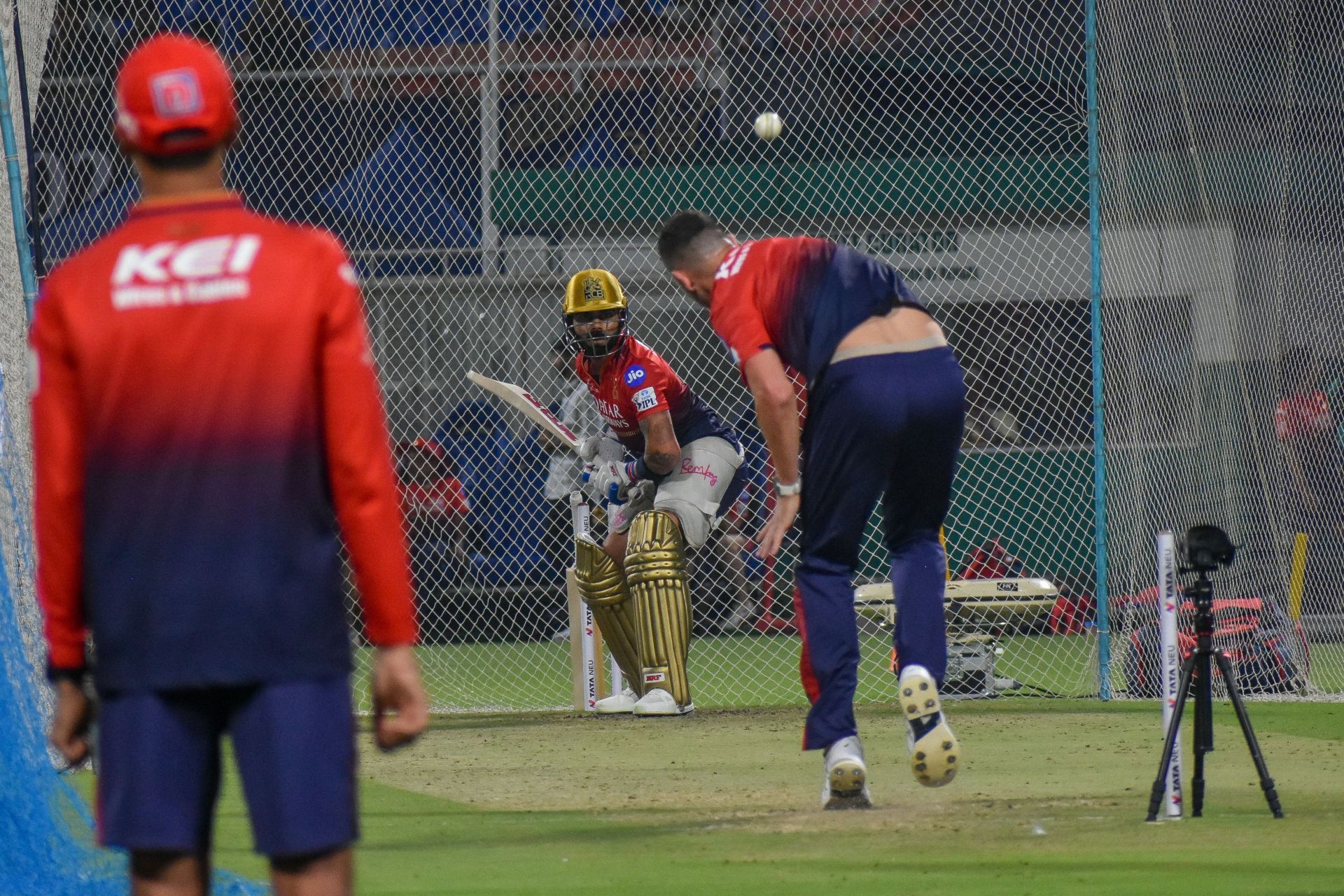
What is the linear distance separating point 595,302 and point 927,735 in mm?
4290

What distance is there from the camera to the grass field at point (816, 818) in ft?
15.4

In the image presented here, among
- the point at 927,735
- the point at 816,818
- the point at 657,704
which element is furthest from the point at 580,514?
the point at 927,735

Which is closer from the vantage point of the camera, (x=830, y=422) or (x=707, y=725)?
(x=830, y=422)

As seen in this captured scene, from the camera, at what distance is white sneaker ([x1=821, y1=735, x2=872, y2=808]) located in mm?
5559

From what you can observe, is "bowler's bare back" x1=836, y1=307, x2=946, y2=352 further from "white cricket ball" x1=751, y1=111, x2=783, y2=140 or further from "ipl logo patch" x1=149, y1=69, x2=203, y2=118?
"white cricket ball" x1=751, y1=111, x2=783, y2=140

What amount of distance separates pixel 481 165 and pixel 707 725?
7366 millimetres

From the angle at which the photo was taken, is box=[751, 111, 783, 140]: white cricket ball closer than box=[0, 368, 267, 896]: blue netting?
No

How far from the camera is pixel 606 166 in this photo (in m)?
14.9

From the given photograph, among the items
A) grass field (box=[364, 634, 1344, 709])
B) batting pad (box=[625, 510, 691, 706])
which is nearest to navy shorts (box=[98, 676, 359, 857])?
batting pad (box=[625, 510, 691, 706])

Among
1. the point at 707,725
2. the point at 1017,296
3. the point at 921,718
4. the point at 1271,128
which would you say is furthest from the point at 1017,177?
the point at 921,718

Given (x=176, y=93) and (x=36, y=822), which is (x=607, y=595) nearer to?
(x=36, y=822)

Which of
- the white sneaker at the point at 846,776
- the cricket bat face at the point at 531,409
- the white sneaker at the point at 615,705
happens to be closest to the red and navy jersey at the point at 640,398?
the cricket bat face at the point at 531,409

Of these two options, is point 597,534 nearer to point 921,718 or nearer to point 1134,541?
point 1134,541

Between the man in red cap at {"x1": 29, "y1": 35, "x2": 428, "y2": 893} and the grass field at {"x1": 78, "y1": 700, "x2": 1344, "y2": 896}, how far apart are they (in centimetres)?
216
